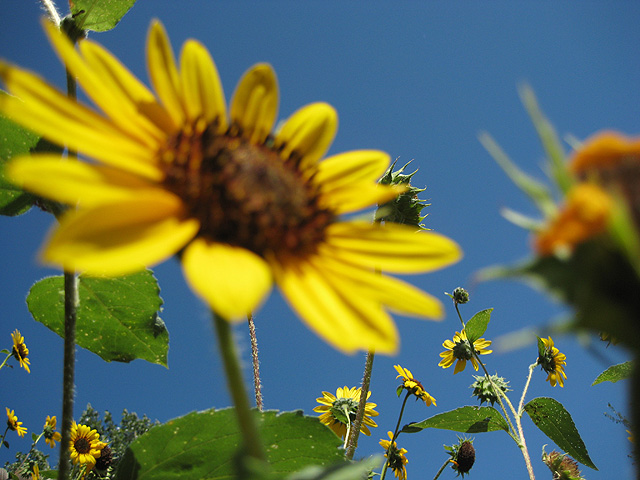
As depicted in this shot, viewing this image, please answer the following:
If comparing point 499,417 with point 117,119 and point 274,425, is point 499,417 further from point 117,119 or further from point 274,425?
point 117,119

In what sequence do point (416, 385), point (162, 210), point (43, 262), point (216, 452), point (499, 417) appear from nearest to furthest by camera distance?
point (43, 262), point (162, 210), point (216, 452), point (499, 417), point (416, 385)

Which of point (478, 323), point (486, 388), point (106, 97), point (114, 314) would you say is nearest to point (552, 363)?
point (486, 388)

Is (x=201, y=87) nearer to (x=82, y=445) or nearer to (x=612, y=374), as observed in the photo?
(x=612, y=374)

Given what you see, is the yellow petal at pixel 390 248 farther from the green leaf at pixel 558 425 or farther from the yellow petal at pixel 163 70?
the green leaf at pixel 558 425

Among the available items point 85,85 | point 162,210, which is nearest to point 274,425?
point 162,210

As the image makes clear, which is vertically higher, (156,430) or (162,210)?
(162,210)

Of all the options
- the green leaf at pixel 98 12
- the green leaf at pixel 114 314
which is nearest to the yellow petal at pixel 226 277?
the green leaf at pixel 114 314
